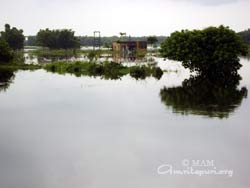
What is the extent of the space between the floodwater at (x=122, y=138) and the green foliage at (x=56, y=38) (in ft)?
361

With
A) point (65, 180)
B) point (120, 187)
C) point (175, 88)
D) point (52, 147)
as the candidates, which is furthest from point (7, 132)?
point (175, 88)

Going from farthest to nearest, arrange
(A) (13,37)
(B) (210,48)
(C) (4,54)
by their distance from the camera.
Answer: (A) (13,37) → (C) (4,54) → (B) (210,48)

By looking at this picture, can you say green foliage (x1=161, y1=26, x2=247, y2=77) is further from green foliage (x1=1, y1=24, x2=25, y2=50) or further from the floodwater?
green foliage (x1=1, y1=24, x2=25, y2=50)

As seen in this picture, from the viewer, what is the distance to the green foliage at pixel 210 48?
49125mm

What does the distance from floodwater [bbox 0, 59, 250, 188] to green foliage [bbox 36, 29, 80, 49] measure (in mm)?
109906

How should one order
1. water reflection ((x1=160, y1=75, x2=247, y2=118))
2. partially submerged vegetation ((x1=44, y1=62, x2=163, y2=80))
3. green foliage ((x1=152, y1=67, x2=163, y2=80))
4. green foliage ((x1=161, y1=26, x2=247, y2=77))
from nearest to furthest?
1. water reflection ((x1=160, y1=75, x2=247, y2=118))
2. green foliage ((x1=161, y1=26, x2=247, y2=77))
3. green foliage ((x1=152, y1=67, x2=163, y2=80))
4. partially submerged vegetation ((x1=44, y1=62, x2=163, y2=80))

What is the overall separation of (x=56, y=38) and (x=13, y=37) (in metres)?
25.0

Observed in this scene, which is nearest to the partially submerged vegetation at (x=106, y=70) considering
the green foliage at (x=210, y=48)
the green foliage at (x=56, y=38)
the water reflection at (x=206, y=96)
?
the green foliage at (x=210, y=48)

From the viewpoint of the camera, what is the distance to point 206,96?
125 feet

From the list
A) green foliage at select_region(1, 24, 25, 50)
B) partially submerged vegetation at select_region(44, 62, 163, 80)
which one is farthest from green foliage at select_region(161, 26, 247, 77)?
green foliage at select_region(1, 24, 25, 50)

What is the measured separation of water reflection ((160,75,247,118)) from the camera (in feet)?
102

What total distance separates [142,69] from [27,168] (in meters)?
41.2

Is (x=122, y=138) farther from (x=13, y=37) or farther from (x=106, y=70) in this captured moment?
(x=13, y=37)

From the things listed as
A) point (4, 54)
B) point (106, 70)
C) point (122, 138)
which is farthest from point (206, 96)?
point (4, 54)
